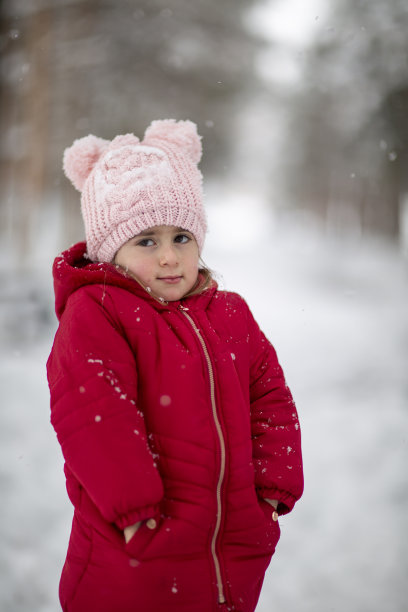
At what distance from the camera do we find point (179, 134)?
1.79 metres

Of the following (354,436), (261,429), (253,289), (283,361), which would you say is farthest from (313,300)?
(261,429)

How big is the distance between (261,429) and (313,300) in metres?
5.43

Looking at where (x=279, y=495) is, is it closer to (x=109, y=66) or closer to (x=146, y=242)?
(x=146, y=242)

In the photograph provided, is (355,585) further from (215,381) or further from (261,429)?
(215,381)

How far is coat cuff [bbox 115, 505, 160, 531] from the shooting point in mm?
1285

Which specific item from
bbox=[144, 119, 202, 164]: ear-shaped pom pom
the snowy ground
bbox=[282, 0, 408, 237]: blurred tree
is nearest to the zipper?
bbox=[144, 119, 202, 164]: ear-shaped pom pom

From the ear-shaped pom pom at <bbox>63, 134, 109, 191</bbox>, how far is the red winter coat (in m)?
0.37

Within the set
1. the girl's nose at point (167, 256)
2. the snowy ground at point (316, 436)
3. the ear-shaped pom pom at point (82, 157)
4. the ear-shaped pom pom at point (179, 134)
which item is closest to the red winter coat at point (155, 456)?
the girl's nose at point (167, 256)

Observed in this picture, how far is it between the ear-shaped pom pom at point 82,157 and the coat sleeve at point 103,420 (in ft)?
1.84

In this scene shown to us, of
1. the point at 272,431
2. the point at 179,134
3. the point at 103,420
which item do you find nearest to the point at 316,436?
the point at 272,431

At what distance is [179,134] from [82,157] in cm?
32

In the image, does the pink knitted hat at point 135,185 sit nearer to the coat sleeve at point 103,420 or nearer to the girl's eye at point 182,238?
the girl's eye at point 182,238

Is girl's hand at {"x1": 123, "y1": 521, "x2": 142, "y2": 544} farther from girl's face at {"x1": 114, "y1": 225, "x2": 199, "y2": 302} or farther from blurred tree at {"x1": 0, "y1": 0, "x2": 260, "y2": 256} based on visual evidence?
blurred tree at {"x1": 0, "y1": 0, "x2": 260, "y2": 256}

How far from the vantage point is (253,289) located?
6809 mm
